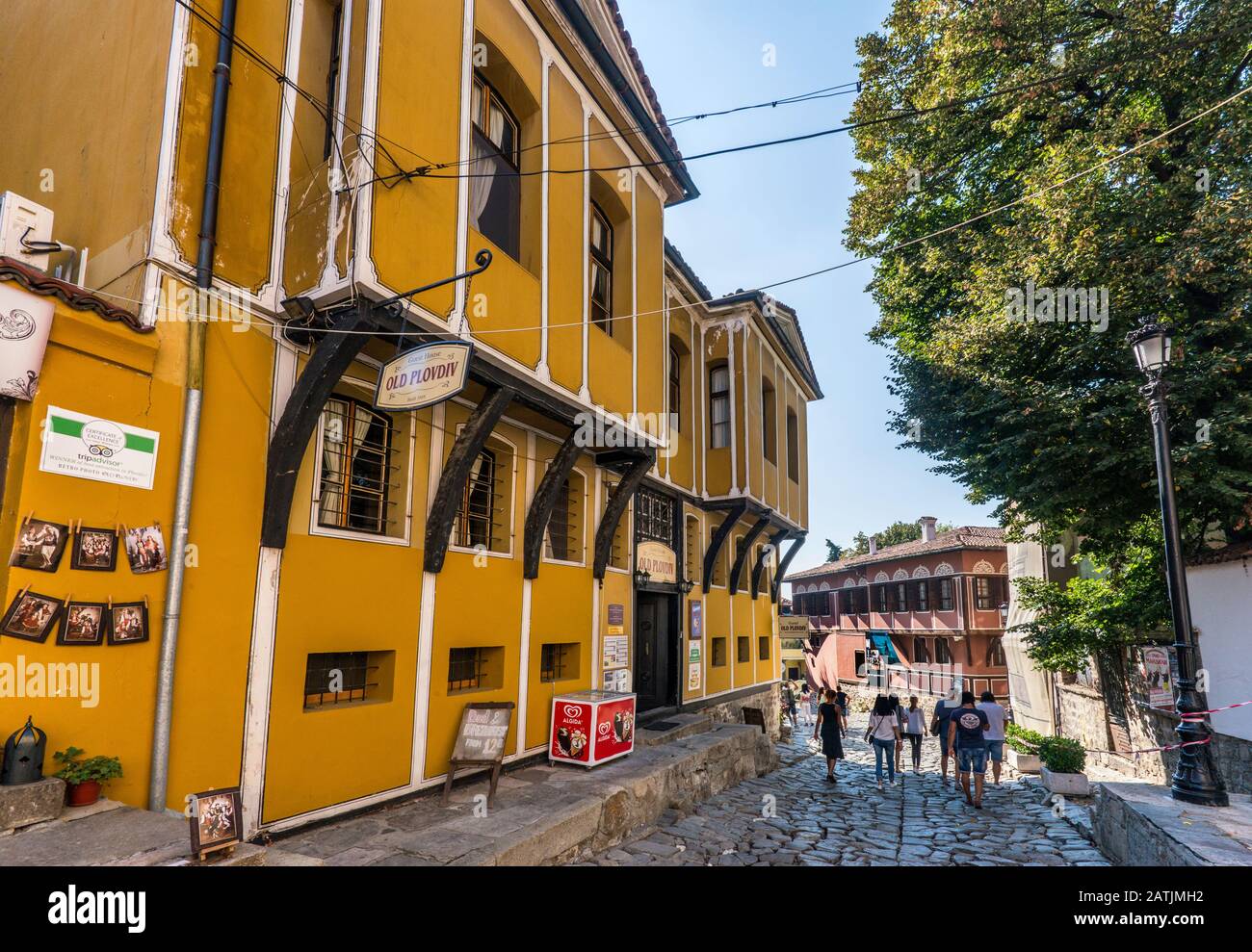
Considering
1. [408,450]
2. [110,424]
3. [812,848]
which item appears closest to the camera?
[110,424]

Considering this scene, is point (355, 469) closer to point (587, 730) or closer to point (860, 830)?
point (587, 730)

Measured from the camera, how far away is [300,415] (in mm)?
5699

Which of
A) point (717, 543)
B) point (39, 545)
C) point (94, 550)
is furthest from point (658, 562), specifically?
point (39, 545)

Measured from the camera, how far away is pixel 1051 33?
11164mm

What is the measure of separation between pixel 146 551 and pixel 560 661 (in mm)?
6161

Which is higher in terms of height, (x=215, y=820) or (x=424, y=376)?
(x=424, y=376)

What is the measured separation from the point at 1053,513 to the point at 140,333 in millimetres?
12529

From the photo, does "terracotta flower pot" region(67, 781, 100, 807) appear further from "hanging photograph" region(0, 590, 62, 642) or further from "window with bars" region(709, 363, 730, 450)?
"window with bars" region(709, 363, 730, 450)

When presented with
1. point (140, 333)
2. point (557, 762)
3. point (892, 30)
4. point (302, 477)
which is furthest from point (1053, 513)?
point (140, 333)

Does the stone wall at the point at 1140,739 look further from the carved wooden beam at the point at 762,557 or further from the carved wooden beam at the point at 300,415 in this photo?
the carved wooden beam at the point at 300,415

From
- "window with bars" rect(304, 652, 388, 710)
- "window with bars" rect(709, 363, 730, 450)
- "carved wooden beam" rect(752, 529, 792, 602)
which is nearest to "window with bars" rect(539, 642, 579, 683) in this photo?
"window with bars" rect(304, 652, 388, 710)

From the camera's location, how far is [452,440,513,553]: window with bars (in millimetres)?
8391

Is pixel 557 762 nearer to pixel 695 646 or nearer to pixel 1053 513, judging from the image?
pixel 695 646

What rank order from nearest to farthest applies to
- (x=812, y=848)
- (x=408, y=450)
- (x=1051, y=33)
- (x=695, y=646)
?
(x=408, y=450)
(x=812, y=848)
(x=1051, y=33)
(x=695, y=646)
